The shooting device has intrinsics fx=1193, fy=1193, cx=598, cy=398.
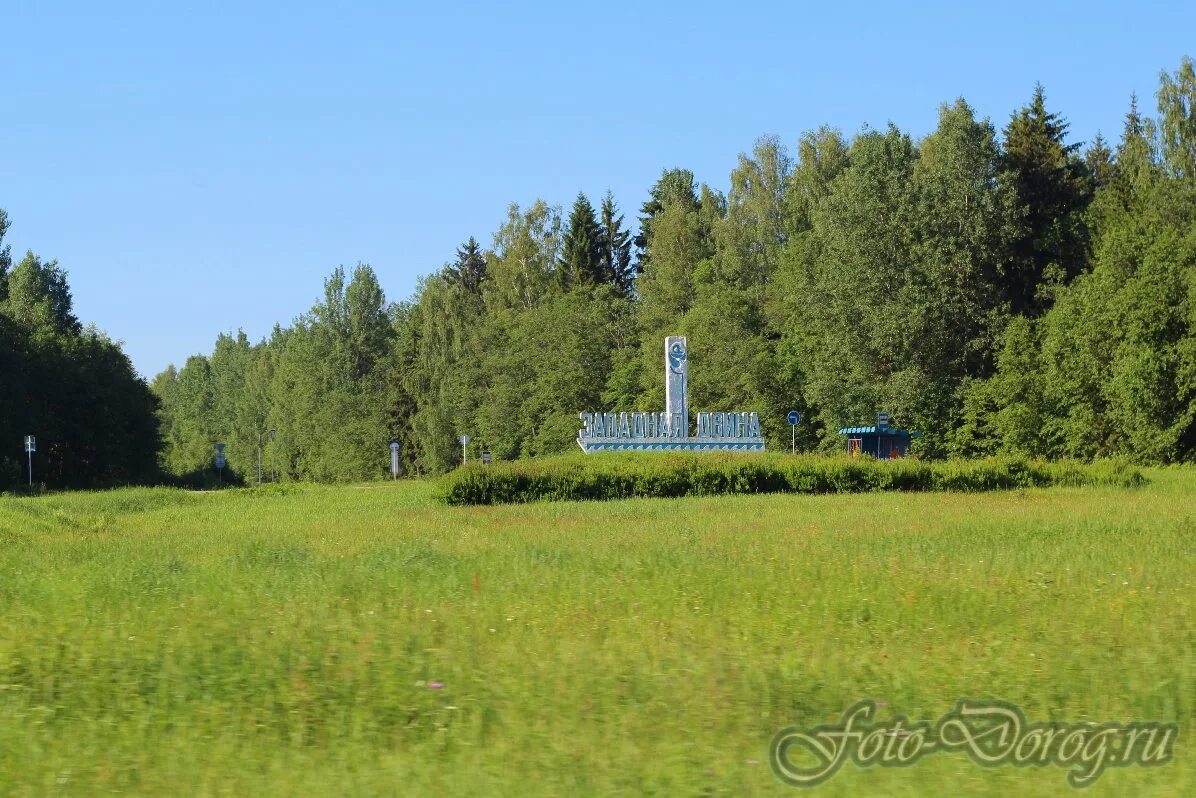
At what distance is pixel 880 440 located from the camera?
2437 inches

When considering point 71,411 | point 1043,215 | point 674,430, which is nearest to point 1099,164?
point 1043,215

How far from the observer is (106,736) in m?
8.86

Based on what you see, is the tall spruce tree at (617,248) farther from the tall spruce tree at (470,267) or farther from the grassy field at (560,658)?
the grassy field at (560,658)

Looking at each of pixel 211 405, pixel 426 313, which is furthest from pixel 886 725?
pixel 211 405

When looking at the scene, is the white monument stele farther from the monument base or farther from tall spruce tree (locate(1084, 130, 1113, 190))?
tall spruce tree (locate(1084, 130, 1113, 190))

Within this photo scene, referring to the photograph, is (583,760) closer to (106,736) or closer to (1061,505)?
(106,736)

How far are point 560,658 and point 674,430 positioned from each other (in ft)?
142

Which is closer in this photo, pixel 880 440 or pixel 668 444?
pixel 668 444

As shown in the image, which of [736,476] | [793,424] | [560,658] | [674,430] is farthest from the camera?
[674,430]

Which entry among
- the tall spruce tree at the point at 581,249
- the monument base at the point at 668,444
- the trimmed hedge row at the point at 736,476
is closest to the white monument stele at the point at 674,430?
the monument base at the point at 668,444

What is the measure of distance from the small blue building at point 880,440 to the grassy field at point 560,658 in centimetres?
4063

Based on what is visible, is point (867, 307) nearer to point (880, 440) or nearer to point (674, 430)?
point (880, 440)

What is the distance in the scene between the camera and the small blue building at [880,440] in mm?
61188

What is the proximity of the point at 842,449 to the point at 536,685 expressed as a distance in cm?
5668
